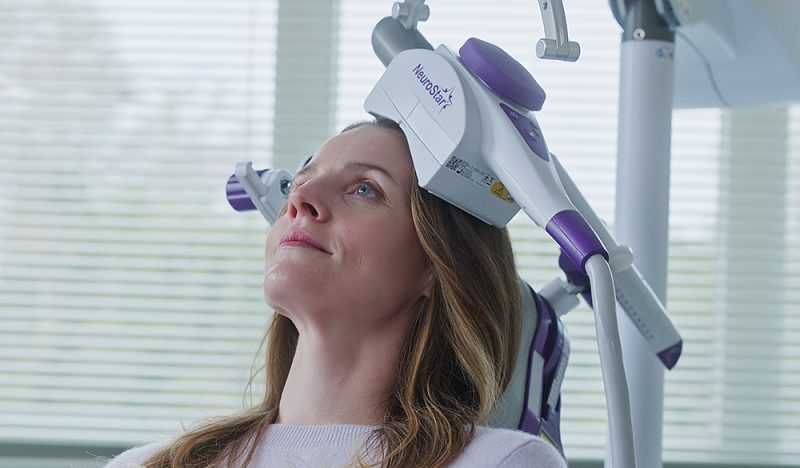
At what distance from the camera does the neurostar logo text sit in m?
1.14

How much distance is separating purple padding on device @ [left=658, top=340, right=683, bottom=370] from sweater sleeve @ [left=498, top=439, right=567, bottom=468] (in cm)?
20

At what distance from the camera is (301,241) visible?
1.24 meters

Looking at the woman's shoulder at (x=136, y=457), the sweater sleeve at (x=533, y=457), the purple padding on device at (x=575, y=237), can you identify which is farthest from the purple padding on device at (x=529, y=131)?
the woman's shoulder at (x=136, y=457)

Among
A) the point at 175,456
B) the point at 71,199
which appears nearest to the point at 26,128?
the point at 71,199

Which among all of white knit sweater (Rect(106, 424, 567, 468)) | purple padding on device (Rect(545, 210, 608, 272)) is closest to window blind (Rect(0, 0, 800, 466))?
white knit sweater (Rect(106, 424, 567, 468))

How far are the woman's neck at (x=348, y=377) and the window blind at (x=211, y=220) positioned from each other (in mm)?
923

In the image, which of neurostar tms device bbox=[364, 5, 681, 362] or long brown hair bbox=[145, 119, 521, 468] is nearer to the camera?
neurostar tms device bbox=[364, 5, 681, 362]

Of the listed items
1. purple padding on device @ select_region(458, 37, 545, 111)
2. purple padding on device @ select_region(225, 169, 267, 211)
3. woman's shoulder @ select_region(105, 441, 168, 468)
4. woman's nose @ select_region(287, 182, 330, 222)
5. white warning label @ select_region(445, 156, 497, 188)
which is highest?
purple padding on device @ select_region(458, 37, 545, 111)

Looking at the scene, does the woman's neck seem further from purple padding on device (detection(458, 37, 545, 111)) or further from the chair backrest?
purple padding on device (detection(458, 37, 545, 111))

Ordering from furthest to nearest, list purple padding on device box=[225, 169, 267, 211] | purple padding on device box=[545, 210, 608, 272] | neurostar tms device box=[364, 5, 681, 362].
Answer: purple padding on device box=[225, 169, 267, 211]
neurostar tms device box=[364, 5, 681, 362]
purple padding on device box=[545, 210, 608, 272]

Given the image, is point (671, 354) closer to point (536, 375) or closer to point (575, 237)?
point (536, 375)

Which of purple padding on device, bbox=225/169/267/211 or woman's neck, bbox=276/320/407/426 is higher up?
purple padding on device, bbox=225/169/267/211

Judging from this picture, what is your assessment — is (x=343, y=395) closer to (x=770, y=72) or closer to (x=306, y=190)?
(x=306, y=190)

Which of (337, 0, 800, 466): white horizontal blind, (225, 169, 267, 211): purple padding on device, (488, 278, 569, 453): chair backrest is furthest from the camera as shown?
(337, 0, 800, 466): white horizontal blind
